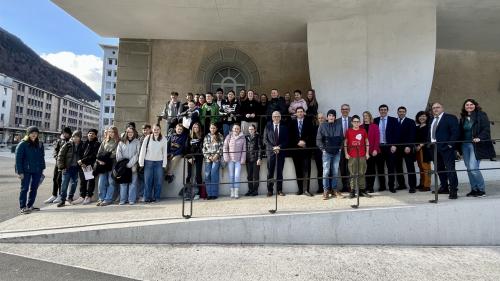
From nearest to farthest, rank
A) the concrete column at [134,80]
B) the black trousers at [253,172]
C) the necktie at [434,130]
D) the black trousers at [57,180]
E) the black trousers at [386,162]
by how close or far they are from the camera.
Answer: the necktie at [434,130], the black trousers at [386,162], the black trousers at [253,172], the black trousers at [57,180], the concrete column at [134,80]

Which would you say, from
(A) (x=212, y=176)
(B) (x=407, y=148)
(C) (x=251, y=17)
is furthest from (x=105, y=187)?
(B) (x=407, y=148)

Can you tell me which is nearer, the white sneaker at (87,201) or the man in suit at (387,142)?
the man in suit at (387,142)

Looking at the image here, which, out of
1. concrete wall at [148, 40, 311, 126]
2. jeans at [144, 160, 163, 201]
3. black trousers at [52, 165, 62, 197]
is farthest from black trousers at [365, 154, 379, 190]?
black trousers at [52, 165, 62, 197]

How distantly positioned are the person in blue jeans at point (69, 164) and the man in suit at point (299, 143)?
4.32m

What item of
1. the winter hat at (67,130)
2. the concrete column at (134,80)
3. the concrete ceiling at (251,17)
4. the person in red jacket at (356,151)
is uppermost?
the concrete ceiling at (251,17)

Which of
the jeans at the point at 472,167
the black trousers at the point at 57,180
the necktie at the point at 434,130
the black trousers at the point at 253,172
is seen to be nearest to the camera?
the jeans at the point at 472,167

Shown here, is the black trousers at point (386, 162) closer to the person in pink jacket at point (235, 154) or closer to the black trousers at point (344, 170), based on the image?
the black trousers at point (344, 170)

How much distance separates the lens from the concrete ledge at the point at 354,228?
4371 mm

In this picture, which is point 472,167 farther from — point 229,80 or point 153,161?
point 229,80

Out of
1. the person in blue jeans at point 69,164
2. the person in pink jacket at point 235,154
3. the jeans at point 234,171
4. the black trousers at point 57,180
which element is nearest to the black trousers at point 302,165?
the person in pink jacket at point 235,154

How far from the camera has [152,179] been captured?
6074 mm

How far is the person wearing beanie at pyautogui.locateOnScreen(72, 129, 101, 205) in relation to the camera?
240 inches

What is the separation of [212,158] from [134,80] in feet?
15.4

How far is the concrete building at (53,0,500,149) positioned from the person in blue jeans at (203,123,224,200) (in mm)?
2833
